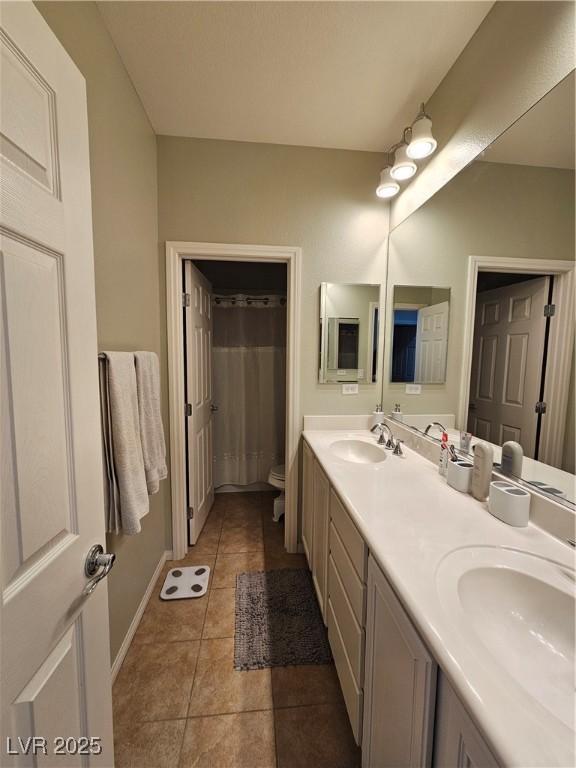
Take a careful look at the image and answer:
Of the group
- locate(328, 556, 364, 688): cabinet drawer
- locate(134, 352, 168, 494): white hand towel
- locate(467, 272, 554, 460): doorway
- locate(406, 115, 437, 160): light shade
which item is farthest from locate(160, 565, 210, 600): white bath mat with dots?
locate(406, 115, 437, 160): light shade

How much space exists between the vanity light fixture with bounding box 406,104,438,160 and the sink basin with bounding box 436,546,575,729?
5.49ft

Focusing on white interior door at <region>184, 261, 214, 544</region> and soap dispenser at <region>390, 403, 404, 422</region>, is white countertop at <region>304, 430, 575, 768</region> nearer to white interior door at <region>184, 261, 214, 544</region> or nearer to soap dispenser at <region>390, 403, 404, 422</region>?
soap dispenser at <region>390, 403, 404, 422</region>

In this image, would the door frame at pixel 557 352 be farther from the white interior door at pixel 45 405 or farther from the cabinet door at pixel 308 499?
the white interior door at pixel 45 405

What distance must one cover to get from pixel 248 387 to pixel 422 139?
2187mm

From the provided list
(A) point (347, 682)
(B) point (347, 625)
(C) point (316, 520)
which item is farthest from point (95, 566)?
(C) point (316, 520)

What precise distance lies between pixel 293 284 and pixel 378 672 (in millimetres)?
1781

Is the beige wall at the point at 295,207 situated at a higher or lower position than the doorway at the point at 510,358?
higher

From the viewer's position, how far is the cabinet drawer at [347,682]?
0.92 m

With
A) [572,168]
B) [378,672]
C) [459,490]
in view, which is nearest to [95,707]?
[378,672]

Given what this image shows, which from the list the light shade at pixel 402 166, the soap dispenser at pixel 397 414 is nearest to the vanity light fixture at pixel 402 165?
the light shade at pixel 402 166

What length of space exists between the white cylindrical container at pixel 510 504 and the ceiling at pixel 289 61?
5.66 feet

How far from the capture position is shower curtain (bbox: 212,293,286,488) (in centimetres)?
282

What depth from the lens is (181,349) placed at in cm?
186

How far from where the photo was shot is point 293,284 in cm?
186
